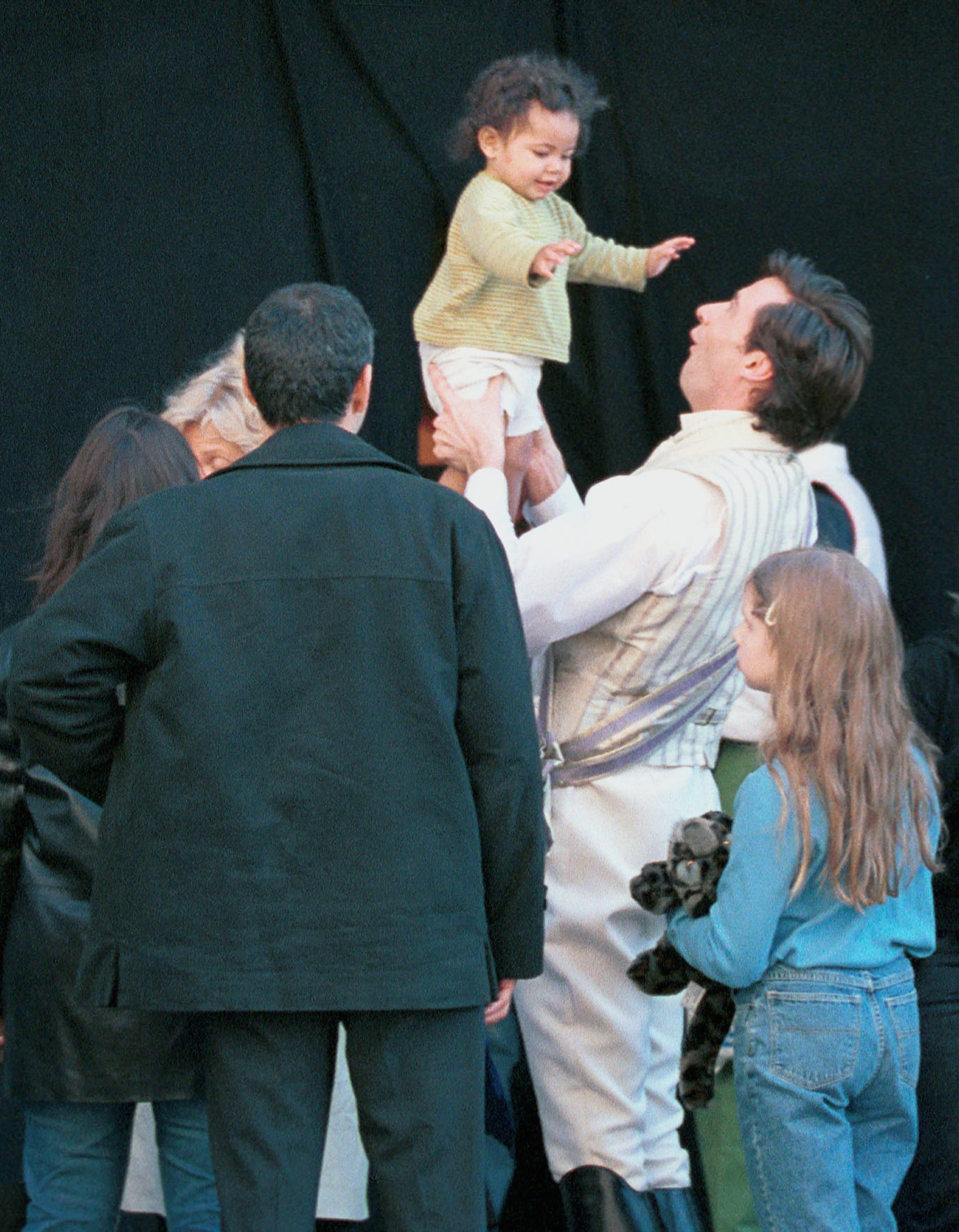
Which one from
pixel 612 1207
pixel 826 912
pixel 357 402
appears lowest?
pixel 612 1207

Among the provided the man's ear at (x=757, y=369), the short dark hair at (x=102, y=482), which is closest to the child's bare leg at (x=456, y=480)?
the man's ear at (x=757, y=369)

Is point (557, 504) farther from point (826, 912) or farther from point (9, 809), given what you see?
point (9, 809)

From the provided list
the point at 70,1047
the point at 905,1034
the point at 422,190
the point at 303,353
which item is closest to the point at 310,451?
the point at 303,353

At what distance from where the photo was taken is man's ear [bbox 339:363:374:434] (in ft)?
7.35

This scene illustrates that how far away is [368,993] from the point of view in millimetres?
2014

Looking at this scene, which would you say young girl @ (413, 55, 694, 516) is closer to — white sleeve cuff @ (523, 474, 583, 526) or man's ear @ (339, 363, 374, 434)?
white sleeve cuff @ (523, 474, 583, 526)

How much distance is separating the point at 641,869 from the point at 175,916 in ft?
2.73

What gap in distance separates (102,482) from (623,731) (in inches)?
38.2

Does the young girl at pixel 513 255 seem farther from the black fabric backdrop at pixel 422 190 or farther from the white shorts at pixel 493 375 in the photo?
the black fabric backdrop at pixel 422 190

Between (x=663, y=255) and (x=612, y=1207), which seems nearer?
(x=612, y=1207)

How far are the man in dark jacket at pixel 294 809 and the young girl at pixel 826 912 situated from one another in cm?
44

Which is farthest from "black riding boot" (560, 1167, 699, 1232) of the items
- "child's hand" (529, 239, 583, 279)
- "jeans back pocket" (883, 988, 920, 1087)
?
"child's hand" (529, 239, 583, 279)

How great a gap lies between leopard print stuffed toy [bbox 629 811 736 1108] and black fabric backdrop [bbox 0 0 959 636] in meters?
1.47

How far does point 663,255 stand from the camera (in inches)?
129
